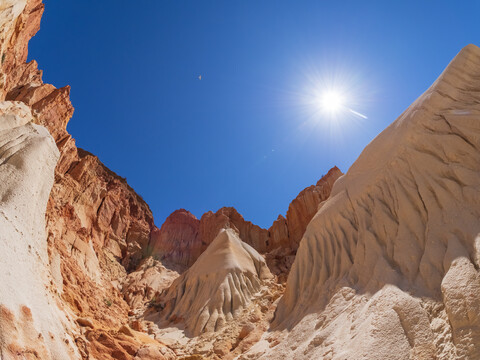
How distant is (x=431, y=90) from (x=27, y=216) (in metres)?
12.5

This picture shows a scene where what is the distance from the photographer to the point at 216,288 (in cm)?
1758

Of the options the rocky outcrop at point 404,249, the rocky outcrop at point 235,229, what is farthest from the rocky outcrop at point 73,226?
the rocky outcrop at point 404,249

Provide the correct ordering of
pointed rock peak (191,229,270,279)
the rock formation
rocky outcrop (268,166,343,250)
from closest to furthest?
the rock formation, pointed rock peak (191,229,270,279), rocky outcrop (268,166,343,250)

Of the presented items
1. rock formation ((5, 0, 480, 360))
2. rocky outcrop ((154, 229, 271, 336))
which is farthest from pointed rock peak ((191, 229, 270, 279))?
rock formation ((5, 0, 480, 360))

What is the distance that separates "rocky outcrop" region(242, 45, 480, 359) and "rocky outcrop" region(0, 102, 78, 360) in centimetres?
565

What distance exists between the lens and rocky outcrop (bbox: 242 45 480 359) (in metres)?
5.36

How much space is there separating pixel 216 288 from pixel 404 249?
12082 millimetres

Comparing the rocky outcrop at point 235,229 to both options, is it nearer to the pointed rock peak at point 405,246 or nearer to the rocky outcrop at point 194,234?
the rocky outcrop at point 194,234

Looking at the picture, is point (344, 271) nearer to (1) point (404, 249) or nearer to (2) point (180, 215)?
(1) point (404, 249)

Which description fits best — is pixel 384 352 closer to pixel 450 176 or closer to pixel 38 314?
pixel 450 176

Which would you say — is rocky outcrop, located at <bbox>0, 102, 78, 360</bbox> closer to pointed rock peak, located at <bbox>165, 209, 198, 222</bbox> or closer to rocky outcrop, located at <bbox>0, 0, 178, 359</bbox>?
rocky outcrop, located at <bbox>0, 0, 178, 359</bbox>

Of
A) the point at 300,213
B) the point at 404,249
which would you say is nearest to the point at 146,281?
the point at 300,213

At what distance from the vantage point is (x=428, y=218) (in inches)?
298

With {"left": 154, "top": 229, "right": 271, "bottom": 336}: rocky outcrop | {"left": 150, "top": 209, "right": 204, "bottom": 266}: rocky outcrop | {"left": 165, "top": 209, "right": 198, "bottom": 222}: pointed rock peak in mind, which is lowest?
{"left": 154, "top": 229, "right": 271, "bottom": 336}: rocky outcrop
